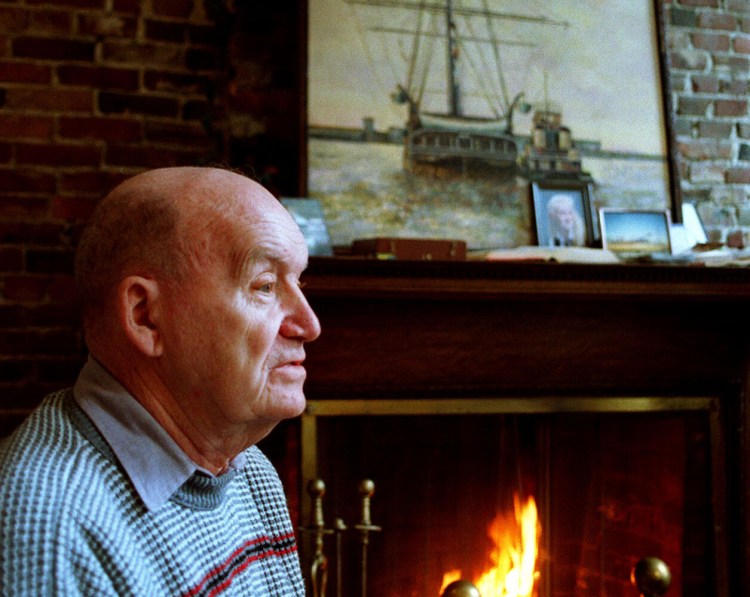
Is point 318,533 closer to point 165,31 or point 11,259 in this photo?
point 11,259

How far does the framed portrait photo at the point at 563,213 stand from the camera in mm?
2309

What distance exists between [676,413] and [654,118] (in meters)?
0.85

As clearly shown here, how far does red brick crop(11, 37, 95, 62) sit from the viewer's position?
86.4 inches

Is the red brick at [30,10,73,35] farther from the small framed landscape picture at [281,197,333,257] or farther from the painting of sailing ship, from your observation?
the small framed landscape picture at [281,197,333,257]

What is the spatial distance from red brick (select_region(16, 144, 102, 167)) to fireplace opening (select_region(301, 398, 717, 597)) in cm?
93

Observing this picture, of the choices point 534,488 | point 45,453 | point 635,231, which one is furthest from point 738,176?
point 45,453

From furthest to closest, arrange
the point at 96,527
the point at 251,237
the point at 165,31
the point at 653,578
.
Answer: the point at 165,31 → the point at 653,578 → the point at 251,237 → the point at 96,527

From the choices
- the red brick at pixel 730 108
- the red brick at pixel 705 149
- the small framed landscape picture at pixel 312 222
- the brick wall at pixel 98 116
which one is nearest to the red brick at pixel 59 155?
the brick wall at pixel 98 116

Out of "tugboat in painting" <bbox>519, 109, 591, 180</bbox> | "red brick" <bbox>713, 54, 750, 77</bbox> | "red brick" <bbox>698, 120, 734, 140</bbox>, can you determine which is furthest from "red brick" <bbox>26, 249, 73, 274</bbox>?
"red brick" <bbox>713, 54, 750, 77</bbox>

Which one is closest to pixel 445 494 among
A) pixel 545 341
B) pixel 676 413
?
pixel 545 341

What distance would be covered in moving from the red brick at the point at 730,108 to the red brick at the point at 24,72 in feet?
6.47

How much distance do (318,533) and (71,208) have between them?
1.05 meters

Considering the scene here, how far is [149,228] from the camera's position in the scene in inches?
38.3

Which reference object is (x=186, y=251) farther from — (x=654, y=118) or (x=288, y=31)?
(x=654, y=118)
